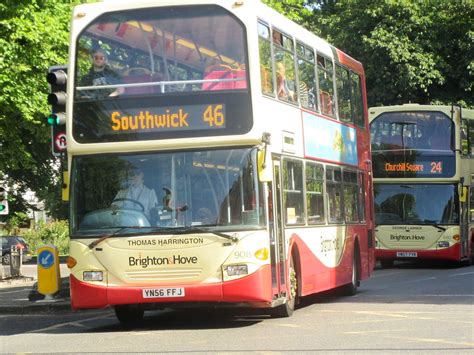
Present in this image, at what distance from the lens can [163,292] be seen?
1495 centimetres

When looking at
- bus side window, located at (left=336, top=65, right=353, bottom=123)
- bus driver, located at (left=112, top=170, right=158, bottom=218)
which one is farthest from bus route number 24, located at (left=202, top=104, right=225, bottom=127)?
bus side window, located at (left=336, top=65, right=353, bottom=123)

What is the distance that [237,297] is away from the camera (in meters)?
14.9

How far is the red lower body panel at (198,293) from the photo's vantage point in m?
14.9

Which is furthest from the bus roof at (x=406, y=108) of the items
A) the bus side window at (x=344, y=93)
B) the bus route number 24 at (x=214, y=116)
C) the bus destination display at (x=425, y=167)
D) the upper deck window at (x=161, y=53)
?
the bus route number 24 at (x=214, y=116)

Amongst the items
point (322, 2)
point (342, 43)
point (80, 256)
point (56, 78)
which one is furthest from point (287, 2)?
point (80, 256)

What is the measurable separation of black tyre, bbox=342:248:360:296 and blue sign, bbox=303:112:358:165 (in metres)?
1.79

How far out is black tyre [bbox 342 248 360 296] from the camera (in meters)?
21.8

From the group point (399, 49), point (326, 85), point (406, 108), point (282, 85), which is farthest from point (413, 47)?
point (282, 85)

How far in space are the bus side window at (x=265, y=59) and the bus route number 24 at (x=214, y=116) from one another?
→ 2.46ft

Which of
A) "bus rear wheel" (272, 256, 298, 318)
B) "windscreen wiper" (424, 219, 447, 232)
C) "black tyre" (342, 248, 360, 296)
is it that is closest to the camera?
"bus rear wheel" (272, 256, 298, 318)

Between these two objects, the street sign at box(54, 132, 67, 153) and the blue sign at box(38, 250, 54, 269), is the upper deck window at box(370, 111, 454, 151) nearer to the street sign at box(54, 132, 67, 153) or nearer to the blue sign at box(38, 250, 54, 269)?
the blue sign at box(38, 250, 54, 269)

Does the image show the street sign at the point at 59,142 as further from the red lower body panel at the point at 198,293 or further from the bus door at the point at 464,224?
the bus door at the point at 464,224

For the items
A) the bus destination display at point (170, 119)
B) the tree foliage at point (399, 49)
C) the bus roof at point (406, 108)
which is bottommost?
the bus destination display at point (170, 119)

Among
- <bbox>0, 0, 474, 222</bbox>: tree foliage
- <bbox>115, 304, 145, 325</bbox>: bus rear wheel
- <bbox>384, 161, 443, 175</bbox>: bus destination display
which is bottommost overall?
<bbox>115, 304, 145, 325</bbox>: bus rear wheel
